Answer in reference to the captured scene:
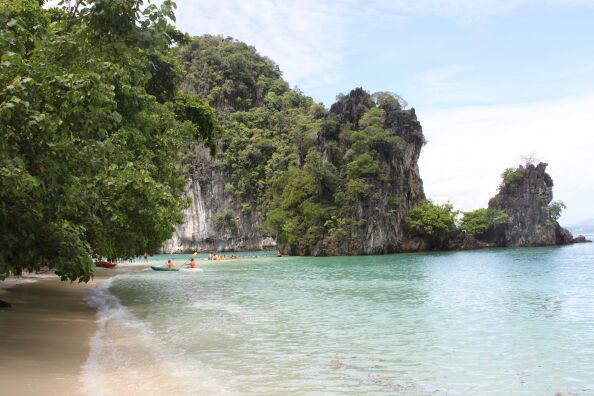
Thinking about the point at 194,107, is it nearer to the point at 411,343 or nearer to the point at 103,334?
the point at 103,334

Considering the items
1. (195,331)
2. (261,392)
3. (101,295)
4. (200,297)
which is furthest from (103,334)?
(101,295)

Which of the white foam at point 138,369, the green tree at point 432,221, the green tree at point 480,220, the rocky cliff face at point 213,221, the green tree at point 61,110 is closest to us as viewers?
the green tree at point 61,110

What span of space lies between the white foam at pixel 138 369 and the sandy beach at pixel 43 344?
21 centimetres

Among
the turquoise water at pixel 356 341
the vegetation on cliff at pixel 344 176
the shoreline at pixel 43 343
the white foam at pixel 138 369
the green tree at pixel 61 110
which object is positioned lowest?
the turquoise water at pixel 356 341

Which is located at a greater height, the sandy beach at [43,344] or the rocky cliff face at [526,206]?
the rocky cliff face at [526,206]

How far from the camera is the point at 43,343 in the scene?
8992 millimetres

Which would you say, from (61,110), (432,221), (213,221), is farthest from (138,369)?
(213,221)

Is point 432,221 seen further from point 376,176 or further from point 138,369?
point 138,369

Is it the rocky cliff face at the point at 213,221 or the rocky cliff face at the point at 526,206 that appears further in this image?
the rocky cliff face at the point at 213,221

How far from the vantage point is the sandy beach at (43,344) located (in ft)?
21.4

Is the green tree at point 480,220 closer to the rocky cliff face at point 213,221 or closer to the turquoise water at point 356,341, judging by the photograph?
the rocky cliff face at point 213,221

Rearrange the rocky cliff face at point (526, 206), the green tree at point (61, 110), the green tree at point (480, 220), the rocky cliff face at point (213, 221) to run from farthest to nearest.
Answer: the rocky cliff face at point (213, 221) → the rocky cliff face at point (526, 206) → the green tree at point (480, 220) → the green tree at point (61, 110)

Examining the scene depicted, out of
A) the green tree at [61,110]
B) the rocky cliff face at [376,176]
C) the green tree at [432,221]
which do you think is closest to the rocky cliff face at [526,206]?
the green tree at [432,221]

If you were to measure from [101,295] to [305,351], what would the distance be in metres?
12.3
